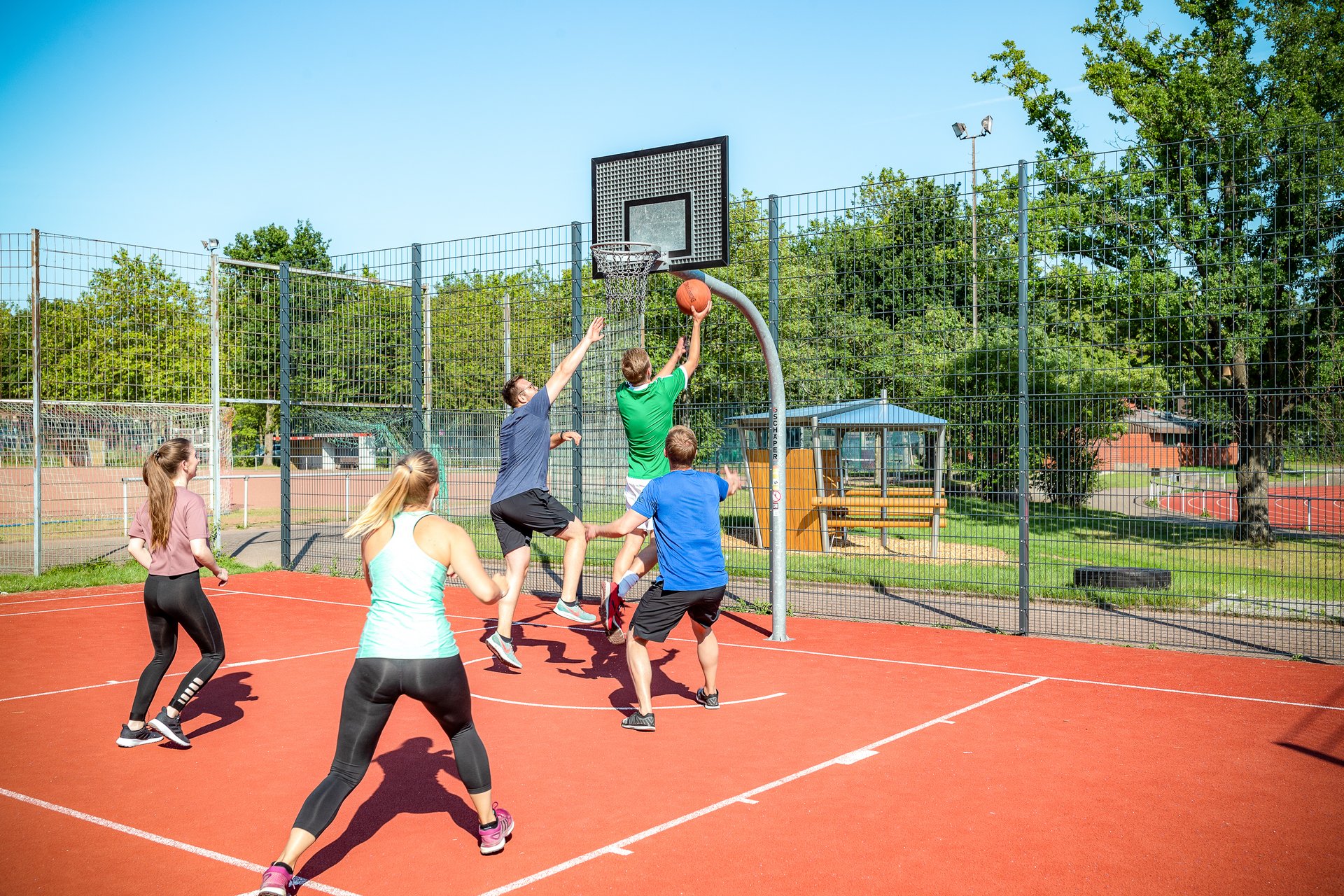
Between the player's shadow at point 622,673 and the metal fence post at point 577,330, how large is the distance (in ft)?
9.99

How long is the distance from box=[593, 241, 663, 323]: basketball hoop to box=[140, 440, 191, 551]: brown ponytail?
4.96 m

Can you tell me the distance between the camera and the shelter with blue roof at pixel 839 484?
12430mm

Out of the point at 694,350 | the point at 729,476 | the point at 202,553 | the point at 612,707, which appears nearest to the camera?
the point at 202,553

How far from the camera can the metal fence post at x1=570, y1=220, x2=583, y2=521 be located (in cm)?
1279

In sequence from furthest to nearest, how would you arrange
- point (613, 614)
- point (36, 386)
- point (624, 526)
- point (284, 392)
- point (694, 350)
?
1. point (284, 392)
2. point (36, 386)
3. point (694, 350)
4. point (613, 614)
5. point (624, 526)

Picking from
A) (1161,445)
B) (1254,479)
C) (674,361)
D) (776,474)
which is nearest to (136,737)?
(674,361)

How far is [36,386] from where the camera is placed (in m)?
13.9

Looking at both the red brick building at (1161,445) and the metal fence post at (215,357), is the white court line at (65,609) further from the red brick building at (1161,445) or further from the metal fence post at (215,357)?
the red brick building at (1161,445)

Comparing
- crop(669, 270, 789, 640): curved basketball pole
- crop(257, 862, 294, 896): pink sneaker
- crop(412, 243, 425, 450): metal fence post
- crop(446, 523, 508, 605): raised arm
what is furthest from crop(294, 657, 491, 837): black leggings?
crop(412, 243, 425, 450): metal fence post

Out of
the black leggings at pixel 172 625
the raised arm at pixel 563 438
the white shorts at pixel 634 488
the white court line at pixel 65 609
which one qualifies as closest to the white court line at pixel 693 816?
the white shorts at pixel 634 488

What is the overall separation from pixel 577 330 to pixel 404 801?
827 cm

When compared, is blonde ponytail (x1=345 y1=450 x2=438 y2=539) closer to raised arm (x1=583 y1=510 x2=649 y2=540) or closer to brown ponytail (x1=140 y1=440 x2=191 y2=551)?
brown ponytail (x1=140 y1=440 x2=191 y2=551)

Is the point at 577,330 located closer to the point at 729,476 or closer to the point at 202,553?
the point at 729,476

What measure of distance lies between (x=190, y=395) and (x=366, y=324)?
3729 mm
